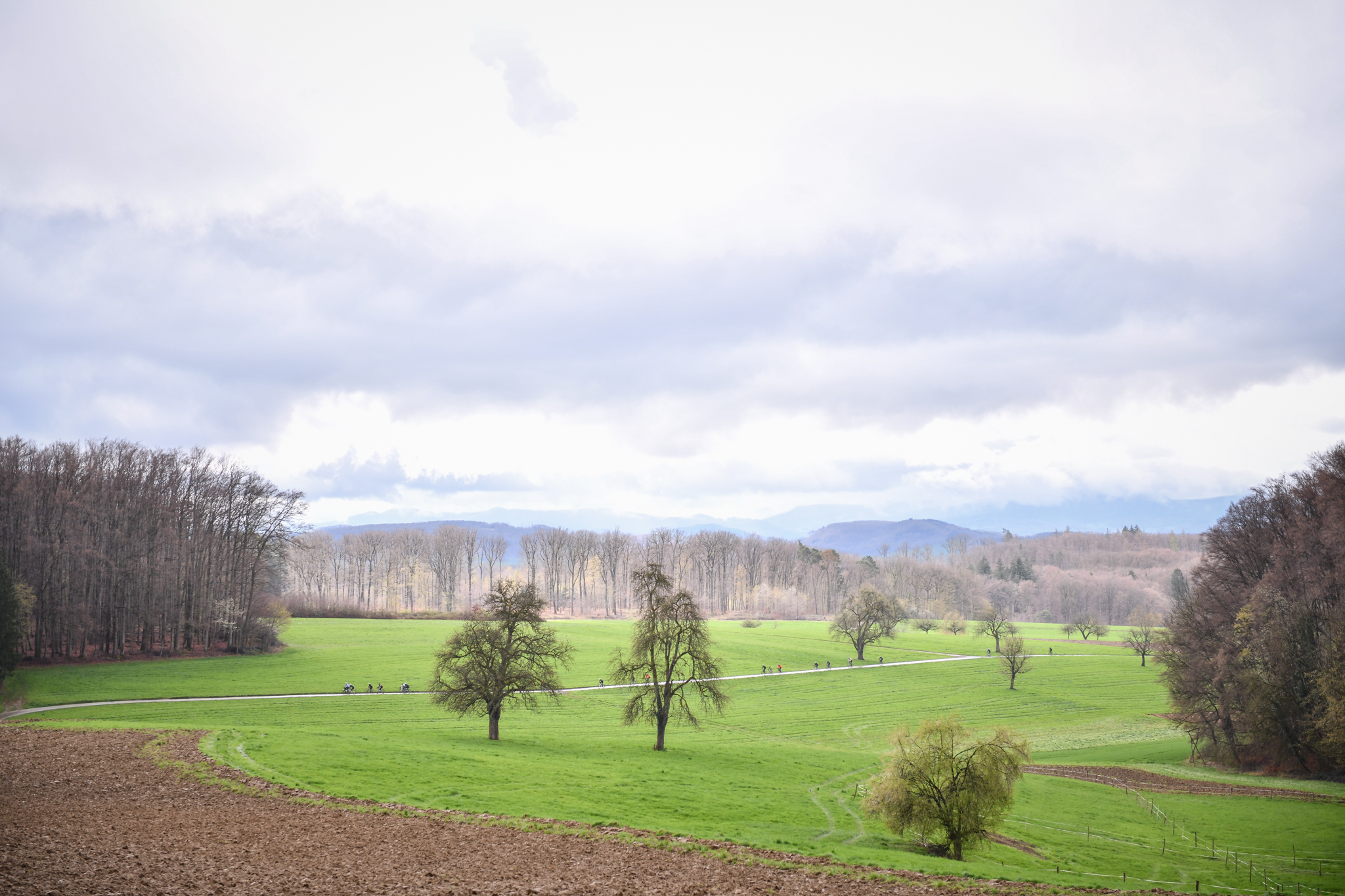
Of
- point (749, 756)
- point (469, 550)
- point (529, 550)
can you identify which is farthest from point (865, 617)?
point (469, 550)

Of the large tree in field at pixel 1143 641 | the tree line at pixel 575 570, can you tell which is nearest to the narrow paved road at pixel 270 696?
the large tree in field at pixel 1143 641

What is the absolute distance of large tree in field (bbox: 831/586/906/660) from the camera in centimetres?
10438

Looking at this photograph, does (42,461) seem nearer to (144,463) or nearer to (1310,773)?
(144,463)

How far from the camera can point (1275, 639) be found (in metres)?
49.6

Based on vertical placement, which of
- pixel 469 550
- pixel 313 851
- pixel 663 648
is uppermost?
pixel 469 550

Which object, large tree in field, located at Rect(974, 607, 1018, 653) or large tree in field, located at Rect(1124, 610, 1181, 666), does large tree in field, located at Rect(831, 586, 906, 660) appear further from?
large tree in field, located at Rect(1124, 610, 1181, 666)

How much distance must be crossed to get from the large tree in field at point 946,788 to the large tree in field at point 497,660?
75.1 ft

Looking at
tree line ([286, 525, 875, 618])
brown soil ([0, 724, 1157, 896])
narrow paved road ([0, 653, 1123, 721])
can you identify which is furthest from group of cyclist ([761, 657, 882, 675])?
tree line ([286, 525, 875, 618])

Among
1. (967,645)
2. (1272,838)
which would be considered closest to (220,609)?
(1272,838)

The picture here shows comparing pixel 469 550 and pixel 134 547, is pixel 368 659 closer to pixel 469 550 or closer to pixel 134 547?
pixel 134 547

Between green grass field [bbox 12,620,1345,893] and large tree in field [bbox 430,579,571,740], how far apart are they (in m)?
2.53

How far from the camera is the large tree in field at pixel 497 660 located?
44.5 m

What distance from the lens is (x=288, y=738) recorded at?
119ft

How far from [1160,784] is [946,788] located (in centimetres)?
2809
